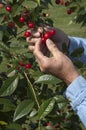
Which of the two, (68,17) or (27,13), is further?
(68,17)

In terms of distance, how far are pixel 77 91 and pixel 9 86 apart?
30cm

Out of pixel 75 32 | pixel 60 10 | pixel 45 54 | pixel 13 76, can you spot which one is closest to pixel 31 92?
pixel 13 76

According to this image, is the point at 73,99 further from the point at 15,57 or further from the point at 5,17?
the point at 5,17

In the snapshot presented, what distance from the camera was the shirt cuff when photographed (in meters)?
1.72

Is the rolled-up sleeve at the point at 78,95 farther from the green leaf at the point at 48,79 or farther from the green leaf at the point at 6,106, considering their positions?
the green leaf at the point at 6,106

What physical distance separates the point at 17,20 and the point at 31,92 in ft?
1.67

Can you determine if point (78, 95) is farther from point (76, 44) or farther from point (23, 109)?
Result: point (76, 44)

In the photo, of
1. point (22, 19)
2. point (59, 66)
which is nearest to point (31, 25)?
point (22, 19)

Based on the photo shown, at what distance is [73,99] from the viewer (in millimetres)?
1731

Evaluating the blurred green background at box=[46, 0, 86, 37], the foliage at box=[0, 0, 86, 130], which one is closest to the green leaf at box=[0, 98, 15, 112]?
the foliage at box=[0, 0, 86, 130]

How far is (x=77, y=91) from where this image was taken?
1732 millimetres

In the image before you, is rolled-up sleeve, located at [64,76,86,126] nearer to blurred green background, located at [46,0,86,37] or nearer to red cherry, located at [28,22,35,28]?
red cherry, located at [28,22,35,28]

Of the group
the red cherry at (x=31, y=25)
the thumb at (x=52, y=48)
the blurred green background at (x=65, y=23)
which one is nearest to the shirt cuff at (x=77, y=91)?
the thumb at (x=52, y=48)

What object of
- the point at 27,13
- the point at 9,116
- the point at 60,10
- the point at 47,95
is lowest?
the point at 60,10
